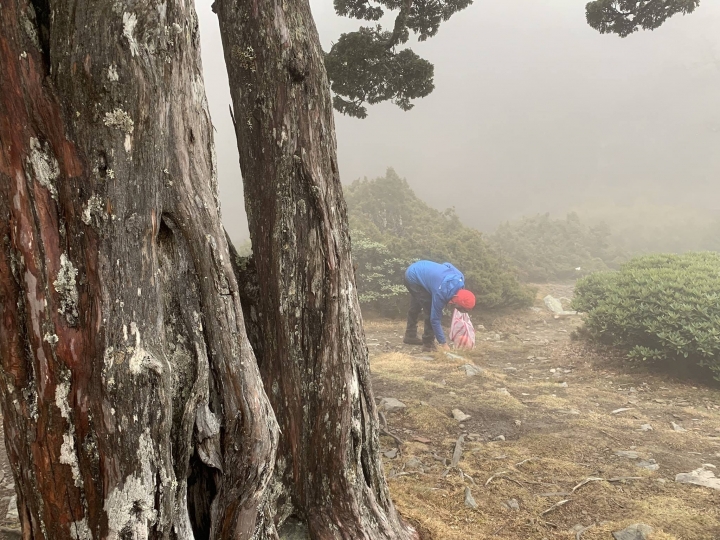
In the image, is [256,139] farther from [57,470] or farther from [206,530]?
[206,530]

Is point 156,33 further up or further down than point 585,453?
further up

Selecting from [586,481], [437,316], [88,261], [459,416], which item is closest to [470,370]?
[437,316]

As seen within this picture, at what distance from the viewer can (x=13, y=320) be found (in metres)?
1.58

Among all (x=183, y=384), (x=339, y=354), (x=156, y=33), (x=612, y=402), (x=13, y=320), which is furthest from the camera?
(x=612, y=402)

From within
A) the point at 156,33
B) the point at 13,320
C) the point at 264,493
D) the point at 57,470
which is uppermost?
the point at 156,33

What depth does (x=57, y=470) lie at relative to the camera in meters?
1.61

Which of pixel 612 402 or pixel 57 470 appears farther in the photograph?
pixel 612 402

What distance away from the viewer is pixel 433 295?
26.9 ft

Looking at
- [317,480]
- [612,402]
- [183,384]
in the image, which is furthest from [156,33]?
[612,402]

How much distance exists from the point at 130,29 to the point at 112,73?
0.57 ft

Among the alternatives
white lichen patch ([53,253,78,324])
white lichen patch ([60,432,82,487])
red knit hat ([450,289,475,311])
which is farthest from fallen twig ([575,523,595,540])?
red knit hat ([450,289,475,311])

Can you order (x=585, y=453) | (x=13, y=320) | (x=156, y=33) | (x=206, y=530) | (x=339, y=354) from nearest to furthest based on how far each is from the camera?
1. (x=13, y=320)
2. (x=156, y=33)
3. (x=206, y=530)
4. (x=339, y=354)
5. (x=585, y=453)

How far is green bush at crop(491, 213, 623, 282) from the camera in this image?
16750 mm

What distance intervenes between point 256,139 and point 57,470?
68.3 inches
